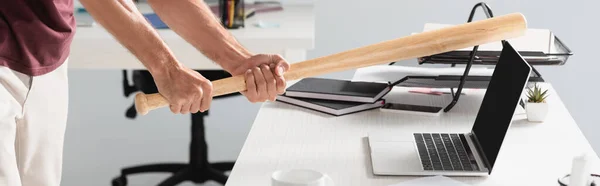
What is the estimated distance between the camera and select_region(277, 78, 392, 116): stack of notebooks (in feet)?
7.36

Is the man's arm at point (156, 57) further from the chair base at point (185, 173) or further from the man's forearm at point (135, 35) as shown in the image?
the chair base at point (185, 173)

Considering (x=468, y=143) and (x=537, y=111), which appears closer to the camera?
(x=468, y=143)

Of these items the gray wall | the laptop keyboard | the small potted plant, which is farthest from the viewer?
the gray wall

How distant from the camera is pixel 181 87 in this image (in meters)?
1.66

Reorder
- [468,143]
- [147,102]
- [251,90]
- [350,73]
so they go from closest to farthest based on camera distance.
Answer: [147,102] → [251,90] → [468,143] → [350,73]

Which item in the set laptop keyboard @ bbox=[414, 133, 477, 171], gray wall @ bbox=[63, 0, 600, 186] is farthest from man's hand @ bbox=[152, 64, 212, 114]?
gray wall @ bbox=[63, 0, 600, 186]

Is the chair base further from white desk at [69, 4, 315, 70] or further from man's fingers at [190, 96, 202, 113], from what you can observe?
man's fingers at [190, 96, 202, 113]

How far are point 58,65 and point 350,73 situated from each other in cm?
216

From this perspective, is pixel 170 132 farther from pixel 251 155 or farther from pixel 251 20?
pixel 251 155

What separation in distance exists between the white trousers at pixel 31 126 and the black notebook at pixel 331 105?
0.57m

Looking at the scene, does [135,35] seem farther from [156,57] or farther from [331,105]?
[331,105]

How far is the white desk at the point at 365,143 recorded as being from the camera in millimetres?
1744

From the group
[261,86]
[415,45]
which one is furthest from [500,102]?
[261,86]

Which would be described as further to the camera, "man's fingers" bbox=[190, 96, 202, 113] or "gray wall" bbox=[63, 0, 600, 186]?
"gray wall" bbox=[63, 0, 600, 186]
